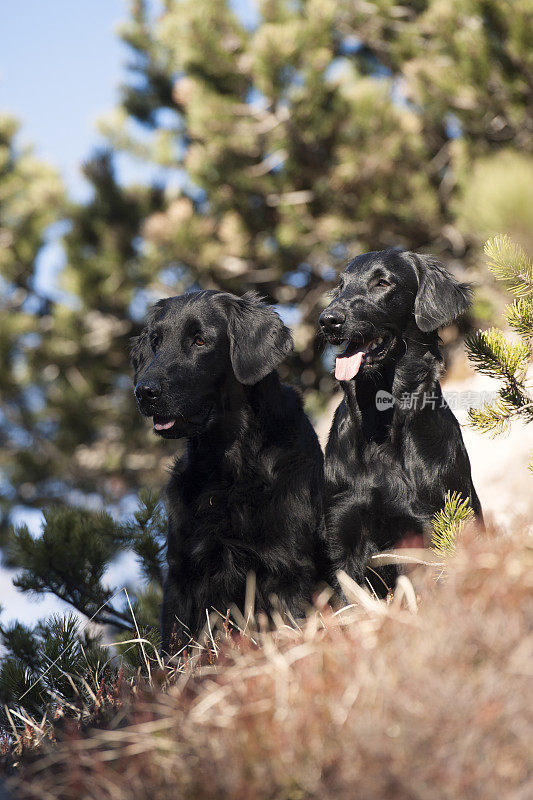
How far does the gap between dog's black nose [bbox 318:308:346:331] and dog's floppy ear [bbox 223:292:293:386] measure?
31 centimetres

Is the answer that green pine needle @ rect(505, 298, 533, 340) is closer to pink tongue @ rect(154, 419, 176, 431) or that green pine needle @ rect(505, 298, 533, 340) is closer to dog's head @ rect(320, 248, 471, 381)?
dog's head @ rect(320, 248, 471, 381)

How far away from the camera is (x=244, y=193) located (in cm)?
987

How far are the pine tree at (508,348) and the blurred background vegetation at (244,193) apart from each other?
1944 mm

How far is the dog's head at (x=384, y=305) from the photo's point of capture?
3188 mm

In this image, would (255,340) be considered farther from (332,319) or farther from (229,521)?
(229,521)

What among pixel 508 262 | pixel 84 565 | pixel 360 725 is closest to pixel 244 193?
pixel 84 565

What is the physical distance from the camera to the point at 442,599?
5.49 ft

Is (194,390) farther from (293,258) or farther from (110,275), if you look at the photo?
(110,275)

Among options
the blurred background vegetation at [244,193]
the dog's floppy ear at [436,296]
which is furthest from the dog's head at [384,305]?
the blurred background vegetation at [244,193]

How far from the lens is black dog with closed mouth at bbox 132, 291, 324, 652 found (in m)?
3.09

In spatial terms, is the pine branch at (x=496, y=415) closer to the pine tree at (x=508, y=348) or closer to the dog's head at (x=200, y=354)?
the pine tree at (x=508, y=348)

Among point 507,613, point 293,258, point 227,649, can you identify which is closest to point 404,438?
point 227,649

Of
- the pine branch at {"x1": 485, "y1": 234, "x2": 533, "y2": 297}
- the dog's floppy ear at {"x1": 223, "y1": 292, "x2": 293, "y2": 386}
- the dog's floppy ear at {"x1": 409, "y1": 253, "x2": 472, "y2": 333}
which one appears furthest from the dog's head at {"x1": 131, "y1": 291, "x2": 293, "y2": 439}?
the pine branch at {"x1": 485, "y1": 234, "x2": 533, "y2": 297}

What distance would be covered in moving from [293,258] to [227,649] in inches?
329
